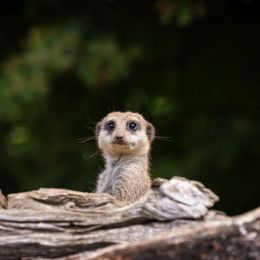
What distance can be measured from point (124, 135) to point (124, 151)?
21cm

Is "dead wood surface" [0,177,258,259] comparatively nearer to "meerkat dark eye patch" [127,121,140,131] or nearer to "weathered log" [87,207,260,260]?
"weathered log" [87,207,260,260]

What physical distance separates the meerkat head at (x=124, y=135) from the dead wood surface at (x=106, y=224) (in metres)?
2.51

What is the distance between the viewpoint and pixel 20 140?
1481 cm

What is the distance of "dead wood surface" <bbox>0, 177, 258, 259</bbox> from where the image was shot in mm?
6047

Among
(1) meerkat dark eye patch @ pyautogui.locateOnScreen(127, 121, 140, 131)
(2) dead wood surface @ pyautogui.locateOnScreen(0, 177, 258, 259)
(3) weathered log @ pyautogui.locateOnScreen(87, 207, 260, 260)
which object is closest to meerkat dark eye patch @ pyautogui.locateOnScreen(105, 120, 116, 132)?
(1) meerkat dark eye patch @ pyautogui.locateOnScreen(127, 121, 140, 131)

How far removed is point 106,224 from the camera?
6293 millimetres

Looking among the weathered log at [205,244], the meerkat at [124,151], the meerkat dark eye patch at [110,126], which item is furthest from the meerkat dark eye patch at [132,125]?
the weathered log at [205,244]

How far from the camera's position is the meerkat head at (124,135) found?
902cm

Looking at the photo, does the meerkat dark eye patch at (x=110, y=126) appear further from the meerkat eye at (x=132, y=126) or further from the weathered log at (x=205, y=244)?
the weathered log at (x=205, y=244)

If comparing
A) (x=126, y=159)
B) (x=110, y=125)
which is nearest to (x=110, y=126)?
(x=110, y=125)

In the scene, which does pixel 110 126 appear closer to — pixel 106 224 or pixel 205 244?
pixel 106 224

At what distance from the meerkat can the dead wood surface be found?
7.47ft

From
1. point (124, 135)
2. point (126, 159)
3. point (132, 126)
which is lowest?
point (126, 159)

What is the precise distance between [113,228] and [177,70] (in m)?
7.97
